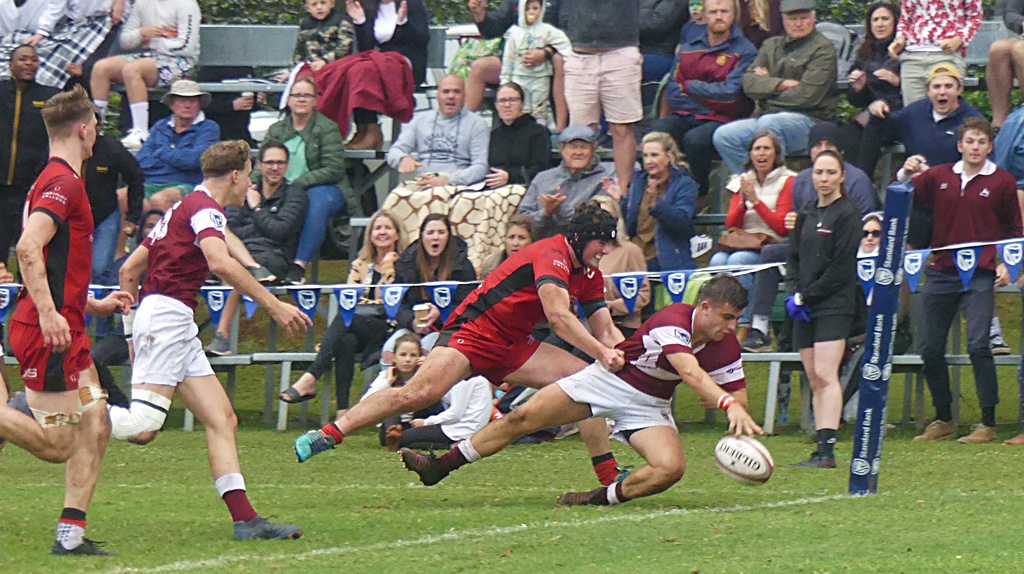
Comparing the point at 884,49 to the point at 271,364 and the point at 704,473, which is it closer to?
the point at 704,473

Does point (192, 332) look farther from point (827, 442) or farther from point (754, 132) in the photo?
point (754, 132)

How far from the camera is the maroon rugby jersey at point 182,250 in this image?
832cm

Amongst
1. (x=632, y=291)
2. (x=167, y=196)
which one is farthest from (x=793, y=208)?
(x=167, y=196)

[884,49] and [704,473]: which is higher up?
[884,49]

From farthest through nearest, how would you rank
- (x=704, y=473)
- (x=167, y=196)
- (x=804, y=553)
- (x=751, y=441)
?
(x=167, y=196) → (x=704, y=473) → (x=751, y=441) → (x=804, y=553)

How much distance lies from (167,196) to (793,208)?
5941mm

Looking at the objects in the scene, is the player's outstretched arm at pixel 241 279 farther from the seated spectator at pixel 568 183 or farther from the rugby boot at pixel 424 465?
the seated spectator at pixel 568 183

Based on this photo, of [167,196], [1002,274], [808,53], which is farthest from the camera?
[167,196]

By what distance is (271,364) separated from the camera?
14.2 m

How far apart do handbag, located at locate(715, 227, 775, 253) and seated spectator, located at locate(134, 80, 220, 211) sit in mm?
5301

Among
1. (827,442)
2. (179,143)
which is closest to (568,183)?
(827,442)

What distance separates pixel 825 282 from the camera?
11.6m

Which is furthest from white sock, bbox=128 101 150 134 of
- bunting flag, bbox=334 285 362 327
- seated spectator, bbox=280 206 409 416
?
Answer: bunting flag, bbox=334 285 362 327

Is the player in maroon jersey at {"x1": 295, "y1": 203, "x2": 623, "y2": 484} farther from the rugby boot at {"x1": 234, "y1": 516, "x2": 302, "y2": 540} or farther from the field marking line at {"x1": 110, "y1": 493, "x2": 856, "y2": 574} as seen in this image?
the rugby boot at {"x1": 234, "y1": 516, "x2": 302, "y2": 540}
